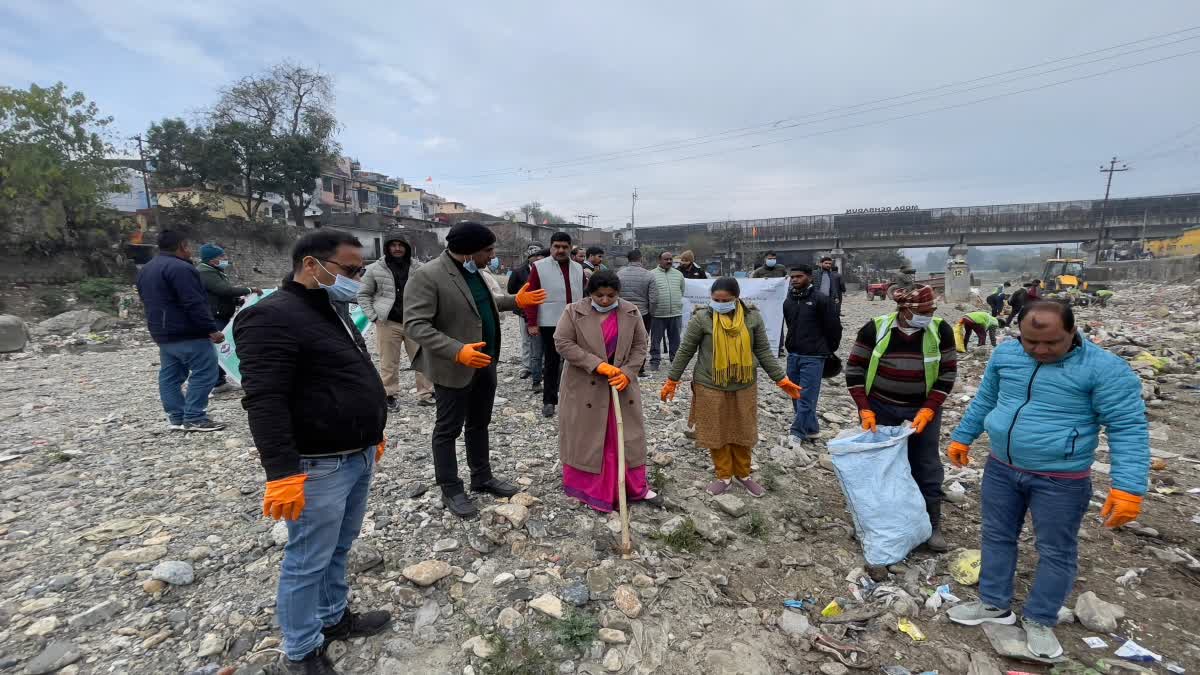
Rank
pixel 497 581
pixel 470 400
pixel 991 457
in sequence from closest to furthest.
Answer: pixel 991 457 < pixel 497 581 < pixel 470 400

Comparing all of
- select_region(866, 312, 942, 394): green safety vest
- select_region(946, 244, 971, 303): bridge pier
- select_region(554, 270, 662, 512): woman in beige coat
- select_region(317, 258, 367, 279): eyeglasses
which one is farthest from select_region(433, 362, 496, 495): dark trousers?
select_region(946, 244, 971, 303): bridge pier

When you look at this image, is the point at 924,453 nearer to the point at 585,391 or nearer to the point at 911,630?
the point at 911,630

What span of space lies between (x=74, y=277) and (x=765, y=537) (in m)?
20.7

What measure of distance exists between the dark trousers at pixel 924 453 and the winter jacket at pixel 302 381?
2889mm

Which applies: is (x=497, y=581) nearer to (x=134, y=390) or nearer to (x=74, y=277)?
(x=134, y=390)

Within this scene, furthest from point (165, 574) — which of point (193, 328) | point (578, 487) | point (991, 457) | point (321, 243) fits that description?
point (991, 457)

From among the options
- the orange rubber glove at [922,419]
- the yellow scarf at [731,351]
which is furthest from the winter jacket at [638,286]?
the orange rubber glove at [922,419]

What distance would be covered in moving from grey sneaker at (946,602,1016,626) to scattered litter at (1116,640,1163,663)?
1.30 feet

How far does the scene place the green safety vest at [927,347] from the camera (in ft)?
9.58

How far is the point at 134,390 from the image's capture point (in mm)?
6645

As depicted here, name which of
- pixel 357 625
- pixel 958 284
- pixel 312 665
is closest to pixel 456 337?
pixel 357 625

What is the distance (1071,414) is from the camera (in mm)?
2127

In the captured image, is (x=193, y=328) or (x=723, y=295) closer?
(x=723, y=295)

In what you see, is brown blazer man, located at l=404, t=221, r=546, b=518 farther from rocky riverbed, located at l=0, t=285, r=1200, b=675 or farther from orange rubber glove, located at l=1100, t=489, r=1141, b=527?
orange rubber glove, located at l=1100, t=489, r=1141, b=527
